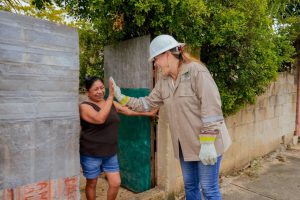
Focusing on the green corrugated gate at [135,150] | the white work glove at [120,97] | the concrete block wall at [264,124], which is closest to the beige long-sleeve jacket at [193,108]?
the white work glove at [120,97]

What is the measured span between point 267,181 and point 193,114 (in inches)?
108

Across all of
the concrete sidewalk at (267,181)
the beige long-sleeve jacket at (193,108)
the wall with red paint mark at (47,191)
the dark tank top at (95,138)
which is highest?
the beige long-sleeve jacket at (193,108)

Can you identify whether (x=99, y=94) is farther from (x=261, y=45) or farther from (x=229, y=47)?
(x=261, y=45)

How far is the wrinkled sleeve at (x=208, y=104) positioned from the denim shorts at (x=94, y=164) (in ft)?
3.82

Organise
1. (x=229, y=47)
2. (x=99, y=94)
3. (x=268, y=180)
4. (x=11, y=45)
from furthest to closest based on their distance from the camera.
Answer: (x=268, y=180) → (x=229, y=47) → (x=99, y=94) → (x=11, y=45)

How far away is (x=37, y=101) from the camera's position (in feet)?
7.12

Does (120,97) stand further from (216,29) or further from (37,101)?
(216,29)

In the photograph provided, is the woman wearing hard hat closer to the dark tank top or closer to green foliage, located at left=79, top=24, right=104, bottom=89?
the dark tank top

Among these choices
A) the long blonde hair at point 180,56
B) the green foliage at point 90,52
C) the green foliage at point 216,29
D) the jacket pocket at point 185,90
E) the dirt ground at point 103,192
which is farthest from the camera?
the green foliage at point 90,52

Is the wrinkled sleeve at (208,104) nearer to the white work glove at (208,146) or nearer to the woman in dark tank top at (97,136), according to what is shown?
the white work glove at (208,146)

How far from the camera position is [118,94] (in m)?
3.02

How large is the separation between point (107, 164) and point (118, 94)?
0.78 metres

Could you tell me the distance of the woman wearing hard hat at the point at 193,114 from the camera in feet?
7.71

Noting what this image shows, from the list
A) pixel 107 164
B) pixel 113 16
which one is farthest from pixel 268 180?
pixel 113 16
